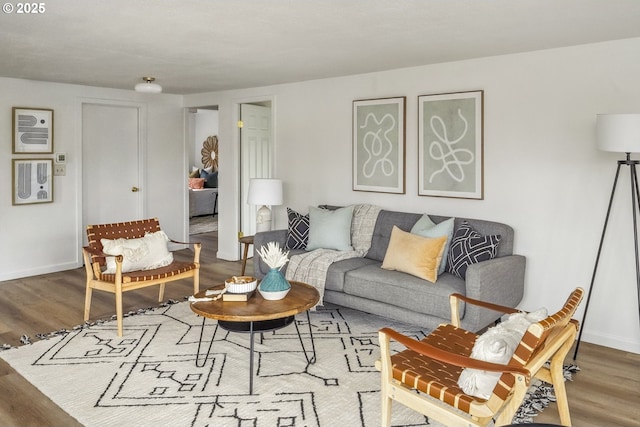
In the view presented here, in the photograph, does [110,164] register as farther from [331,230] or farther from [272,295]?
[272,295]

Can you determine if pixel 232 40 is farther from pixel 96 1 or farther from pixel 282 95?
pixel 282 95

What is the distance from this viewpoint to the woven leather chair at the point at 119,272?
3.91 m

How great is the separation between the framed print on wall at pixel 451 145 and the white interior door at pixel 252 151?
2531mm

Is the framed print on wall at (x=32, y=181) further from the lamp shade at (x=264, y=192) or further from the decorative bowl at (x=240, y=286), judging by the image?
the decorative bowl at (x=240, y=286)

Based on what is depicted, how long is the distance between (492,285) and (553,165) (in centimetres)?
111

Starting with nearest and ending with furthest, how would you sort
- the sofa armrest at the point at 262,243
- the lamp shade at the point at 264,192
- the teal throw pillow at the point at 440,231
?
the teal throw pillow at the point at 440,231
the sofa armrest at the point at 262,243
the lamp shade at the point at 264,192

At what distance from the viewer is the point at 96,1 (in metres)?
2.77

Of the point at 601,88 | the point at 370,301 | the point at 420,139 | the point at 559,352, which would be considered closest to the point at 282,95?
the point at 420,139

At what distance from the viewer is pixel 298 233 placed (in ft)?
16.1

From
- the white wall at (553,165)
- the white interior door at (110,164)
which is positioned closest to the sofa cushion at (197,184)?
the white interior door at (110,164)

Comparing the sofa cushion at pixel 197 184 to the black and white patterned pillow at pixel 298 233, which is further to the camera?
the sofa cushion at pixel 197 184

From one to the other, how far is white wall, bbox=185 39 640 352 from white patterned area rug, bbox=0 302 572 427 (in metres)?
1.20

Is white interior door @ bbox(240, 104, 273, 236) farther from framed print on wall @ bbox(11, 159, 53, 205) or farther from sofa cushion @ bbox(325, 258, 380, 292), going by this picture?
sofa cushion @ bbox(325, 258, 380, 292)

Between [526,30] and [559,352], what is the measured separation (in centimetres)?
209
